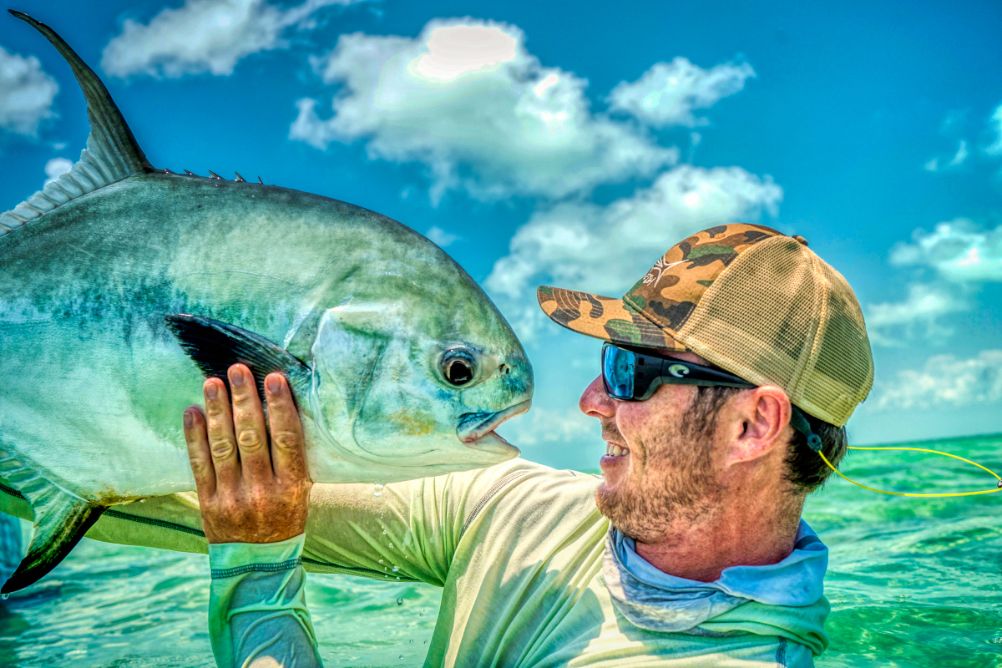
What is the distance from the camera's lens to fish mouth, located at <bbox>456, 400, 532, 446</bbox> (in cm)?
177

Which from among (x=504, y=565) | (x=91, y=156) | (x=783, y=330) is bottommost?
(x=504, y=565)

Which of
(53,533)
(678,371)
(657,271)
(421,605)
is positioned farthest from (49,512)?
(421,605)

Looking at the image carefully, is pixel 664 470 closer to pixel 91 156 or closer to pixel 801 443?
pixel 801 443

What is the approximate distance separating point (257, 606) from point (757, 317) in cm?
153

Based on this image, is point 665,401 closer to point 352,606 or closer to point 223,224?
point 223,224

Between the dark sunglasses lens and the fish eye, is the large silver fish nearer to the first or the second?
the fish eye

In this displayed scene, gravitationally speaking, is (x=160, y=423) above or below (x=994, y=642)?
above

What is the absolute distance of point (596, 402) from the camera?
8.12 feet

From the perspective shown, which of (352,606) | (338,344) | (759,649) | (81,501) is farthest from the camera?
(352,606)

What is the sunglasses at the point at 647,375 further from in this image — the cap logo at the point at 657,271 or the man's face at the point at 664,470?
the cap logo at the point at 657,271

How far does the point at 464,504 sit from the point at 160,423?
3.40 ft

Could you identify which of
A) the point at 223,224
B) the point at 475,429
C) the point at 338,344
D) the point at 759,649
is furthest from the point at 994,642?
the point at 223,224

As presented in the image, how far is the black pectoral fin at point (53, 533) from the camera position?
1731mm

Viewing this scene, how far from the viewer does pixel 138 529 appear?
2184 millimetres
